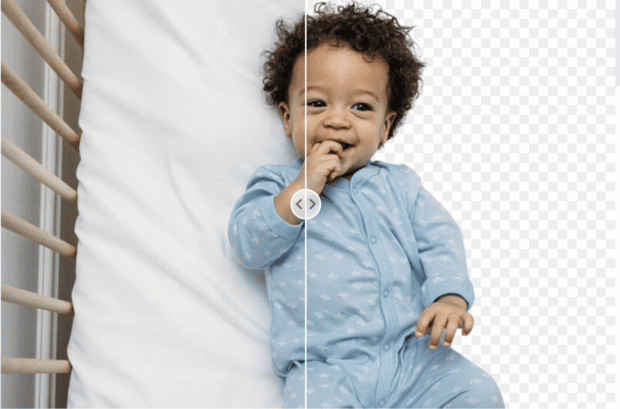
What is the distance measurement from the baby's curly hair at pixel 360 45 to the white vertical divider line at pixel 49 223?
0.31 metres

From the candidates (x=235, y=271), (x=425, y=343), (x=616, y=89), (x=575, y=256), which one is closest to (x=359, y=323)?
(x=425, y=343)

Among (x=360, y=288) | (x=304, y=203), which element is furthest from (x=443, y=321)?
(x=304, y=203)

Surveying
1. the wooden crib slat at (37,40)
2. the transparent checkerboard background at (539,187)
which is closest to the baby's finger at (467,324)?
the transparent checkerboard background at (539,187)

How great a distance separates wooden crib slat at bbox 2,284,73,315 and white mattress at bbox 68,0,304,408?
0.05 meters

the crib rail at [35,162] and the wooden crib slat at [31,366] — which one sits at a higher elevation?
the crib rail at [35,162]

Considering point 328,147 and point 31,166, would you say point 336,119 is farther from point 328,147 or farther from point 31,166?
point 31,166

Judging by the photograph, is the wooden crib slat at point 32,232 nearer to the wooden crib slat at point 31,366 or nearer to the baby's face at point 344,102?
the wooden crib slat at point 31,366

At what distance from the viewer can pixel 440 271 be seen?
0.77 meters

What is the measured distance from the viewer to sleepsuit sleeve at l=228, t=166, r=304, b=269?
2.42 feet

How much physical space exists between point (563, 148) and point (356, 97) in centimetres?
29

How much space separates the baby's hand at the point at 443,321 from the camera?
662mm

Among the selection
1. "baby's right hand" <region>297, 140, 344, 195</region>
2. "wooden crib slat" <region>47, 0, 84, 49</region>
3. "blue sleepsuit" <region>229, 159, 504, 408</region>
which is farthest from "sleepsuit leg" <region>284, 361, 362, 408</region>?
"wooden crib slat" <region>47, 0, 84, 49</region>

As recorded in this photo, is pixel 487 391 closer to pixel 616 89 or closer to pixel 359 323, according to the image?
pixel 359 323

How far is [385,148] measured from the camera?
3.02 feet
